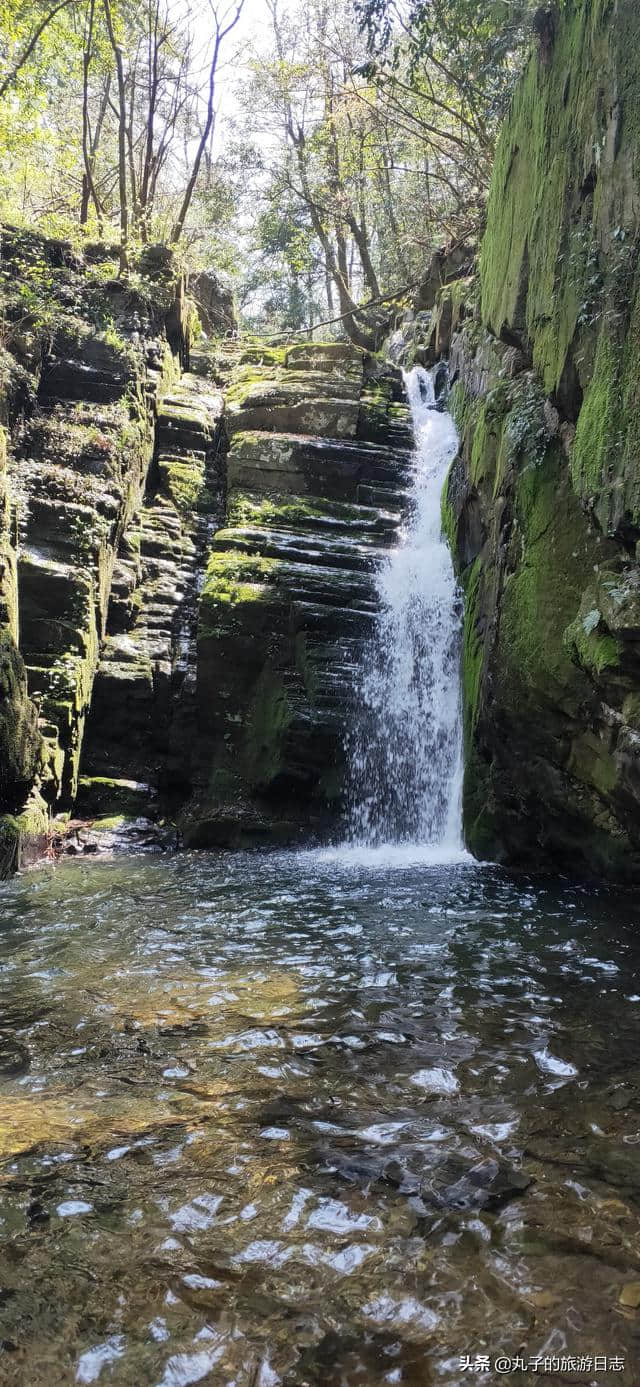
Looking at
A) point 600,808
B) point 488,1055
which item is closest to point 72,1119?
point 488,1055

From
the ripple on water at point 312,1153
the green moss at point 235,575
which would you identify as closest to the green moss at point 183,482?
the green moss at point 235,575

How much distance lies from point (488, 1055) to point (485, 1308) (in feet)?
5.53

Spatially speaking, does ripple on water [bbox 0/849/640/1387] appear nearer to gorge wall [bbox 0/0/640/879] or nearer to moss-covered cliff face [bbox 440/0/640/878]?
moss-covered cliff face [bbox 440/0/640/878]

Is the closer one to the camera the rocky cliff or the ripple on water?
the ripple on water

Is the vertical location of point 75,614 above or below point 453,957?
above

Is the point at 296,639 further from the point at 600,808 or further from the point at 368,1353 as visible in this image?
the point at 368,1353

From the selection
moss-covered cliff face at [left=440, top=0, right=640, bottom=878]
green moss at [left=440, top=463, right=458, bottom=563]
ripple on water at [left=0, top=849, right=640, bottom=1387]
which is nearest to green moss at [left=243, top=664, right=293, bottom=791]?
moss-covered cliff face at [left=440, top=0, right=640, bottom=878]

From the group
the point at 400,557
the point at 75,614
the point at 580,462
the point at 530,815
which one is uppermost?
the point at 580,462

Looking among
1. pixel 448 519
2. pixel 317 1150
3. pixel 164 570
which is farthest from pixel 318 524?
pixel 317 1150

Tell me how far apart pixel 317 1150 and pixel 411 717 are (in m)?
8.39

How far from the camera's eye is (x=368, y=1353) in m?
2.01

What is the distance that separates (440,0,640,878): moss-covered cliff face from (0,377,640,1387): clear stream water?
1.91m

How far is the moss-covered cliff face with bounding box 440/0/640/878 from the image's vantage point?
6270 mm

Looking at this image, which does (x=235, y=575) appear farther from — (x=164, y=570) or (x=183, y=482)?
(x=183, y=482)
